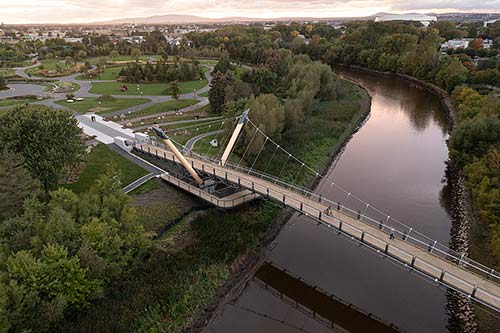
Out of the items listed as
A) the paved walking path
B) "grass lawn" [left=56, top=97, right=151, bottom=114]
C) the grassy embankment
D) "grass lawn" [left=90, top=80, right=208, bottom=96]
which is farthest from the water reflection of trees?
"grass lawn" [left=56, top=97, right=151, bottom=114]

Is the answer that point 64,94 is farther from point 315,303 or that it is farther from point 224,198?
point 315,303

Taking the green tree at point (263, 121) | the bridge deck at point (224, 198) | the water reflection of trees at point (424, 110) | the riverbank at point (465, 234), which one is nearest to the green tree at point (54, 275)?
the bridge deck at point (224, 198)

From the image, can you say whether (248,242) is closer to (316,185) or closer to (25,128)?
(316,185)

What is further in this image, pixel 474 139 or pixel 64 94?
pixel 64 94

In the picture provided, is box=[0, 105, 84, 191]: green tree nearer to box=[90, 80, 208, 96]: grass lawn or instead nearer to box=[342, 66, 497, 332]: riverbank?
box=[342, 66, 497, 332]: riverbank

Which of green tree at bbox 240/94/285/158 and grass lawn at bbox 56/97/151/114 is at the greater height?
green tree at bbox 240/94/285/158

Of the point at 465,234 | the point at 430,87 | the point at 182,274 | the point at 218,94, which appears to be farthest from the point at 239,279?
the point at 430,87

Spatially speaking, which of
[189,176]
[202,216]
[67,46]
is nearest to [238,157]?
[189,176]
